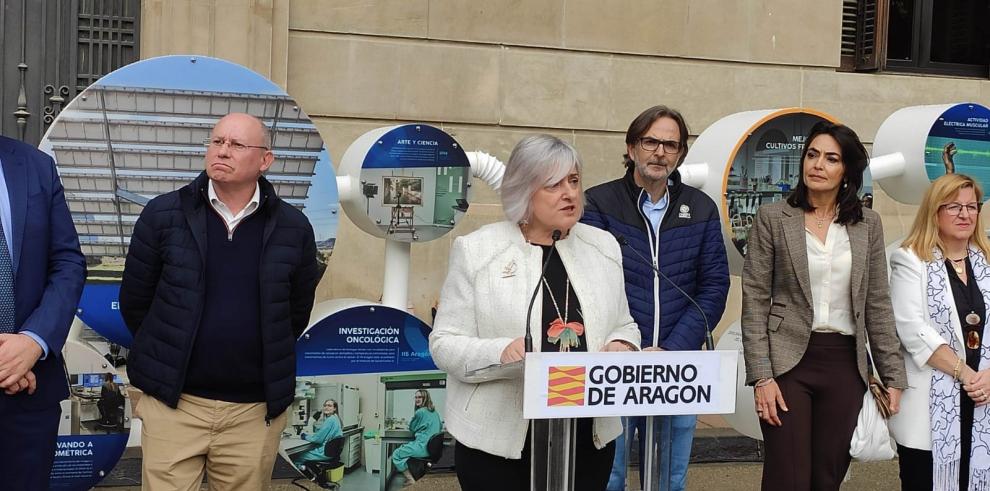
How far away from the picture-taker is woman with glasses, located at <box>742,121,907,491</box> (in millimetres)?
4289

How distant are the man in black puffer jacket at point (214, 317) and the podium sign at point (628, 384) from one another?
1136 millimetres

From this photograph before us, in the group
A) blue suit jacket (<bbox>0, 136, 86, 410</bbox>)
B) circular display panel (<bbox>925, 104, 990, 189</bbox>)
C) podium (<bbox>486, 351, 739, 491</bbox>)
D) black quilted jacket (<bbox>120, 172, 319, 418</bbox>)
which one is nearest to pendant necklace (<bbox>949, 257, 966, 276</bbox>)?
circular display panel (<bbox>925, 104, 990, 189</bbox>)

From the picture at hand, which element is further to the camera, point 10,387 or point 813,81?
point 813,81

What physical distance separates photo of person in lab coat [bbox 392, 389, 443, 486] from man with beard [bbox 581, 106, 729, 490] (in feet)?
3.41

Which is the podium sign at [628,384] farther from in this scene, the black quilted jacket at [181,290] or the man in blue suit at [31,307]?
the man in blue suit at [31,307]

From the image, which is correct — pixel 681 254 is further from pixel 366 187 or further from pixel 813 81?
pixel 813 81

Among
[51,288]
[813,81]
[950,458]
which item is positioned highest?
[813,81]

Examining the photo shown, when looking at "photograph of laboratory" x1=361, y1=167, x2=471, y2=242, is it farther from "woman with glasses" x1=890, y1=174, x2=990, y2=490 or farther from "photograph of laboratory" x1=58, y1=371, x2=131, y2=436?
"woman with glasses" x1=890, y1=174, x2=990, y2=490

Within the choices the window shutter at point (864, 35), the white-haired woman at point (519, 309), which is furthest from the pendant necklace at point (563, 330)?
the window shutter at point (864, 35)

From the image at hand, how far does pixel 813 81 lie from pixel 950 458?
441cm

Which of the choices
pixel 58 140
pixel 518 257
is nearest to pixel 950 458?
pixel 518 257

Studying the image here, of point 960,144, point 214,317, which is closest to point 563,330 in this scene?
point 214,317

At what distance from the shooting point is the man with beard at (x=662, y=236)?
4387 mm

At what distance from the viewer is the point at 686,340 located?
14.3ft
